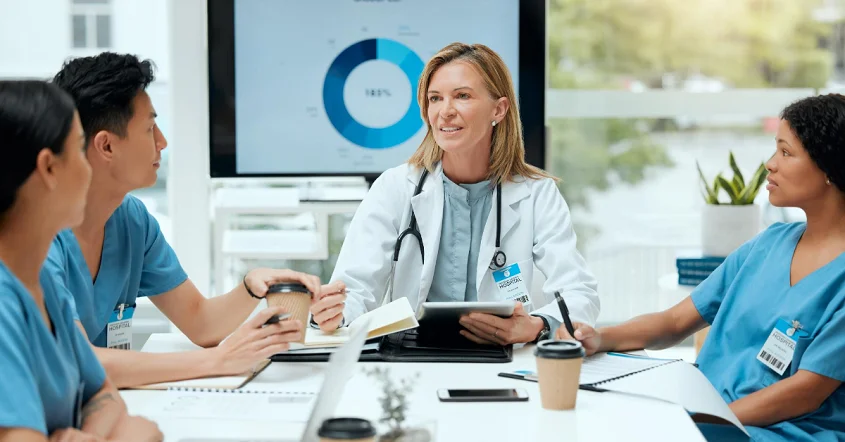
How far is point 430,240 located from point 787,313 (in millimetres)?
952

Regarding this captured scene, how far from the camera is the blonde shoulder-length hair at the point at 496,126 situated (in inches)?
104

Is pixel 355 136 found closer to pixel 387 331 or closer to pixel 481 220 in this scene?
pixel 481 220

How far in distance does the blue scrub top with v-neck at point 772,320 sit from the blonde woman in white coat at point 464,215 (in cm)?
32

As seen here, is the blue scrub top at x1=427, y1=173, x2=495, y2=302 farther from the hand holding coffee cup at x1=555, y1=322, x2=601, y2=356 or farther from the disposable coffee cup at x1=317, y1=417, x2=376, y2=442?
the disposable coffee cup at x1=317, y1=417, x2=376, y2=442

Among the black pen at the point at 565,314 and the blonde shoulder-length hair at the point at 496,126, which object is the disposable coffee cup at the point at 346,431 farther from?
the blonde shoulder-length hair at the point at 496,126

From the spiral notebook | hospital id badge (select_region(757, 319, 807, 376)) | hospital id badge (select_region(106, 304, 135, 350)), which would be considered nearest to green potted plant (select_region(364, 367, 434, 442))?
the spiral notebook

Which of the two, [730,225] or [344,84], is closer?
[730,225]

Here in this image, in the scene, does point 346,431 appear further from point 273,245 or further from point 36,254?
point 273,245

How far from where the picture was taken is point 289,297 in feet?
5.87

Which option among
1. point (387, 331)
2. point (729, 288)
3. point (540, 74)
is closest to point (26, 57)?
point (540, 74)

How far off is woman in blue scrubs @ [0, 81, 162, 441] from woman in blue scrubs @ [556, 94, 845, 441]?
1.04 meters

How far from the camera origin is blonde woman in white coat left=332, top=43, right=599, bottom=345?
246cm

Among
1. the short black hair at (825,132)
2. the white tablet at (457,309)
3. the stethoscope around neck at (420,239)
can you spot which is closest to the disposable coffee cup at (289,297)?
the white tablet at (457,309)

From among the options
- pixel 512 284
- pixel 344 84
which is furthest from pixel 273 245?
pixel 512 284
